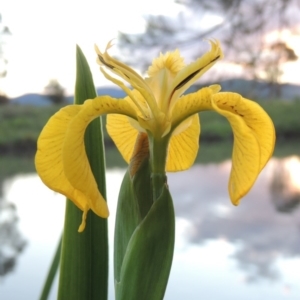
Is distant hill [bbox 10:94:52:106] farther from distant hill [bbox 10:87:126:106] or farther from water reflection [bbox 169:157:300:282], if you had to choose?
water reflection [bbox 169:157:300:282]

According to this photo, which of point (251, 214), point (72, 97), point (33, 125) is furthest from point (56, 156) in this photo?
point (33, 125)

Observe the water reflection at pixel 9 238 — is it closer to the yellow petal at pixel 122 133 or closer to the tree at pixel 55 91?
the tree at pixel 55 91

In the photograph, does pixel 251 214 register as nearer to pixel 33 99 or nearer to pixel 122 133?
pixel 33 99

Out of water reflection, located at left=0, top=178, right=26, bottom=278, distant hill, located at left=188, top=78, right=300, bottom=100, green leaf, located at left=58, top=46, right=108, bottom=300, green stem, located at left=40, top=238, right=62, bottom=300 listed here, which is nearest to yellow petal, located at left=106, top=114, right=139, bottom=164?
green leaf, located at left=58, top=46, right=108, bottom=300

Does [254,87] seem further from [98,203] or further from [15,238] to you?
[98,203]

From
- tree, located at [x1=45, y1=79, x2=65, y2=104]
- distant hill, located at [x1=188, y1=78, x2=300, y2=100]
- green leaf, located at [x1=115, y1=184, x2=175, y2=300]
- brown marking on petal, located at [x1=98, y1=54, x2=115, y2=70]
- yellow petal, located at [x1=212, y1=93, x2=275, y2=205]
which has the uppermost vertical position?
distant hill, located at [x1=188, y1=78, x2=300, y2=100]

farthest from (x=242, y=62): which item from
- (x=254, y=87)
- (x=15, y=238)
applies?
(x=15, y=238)
